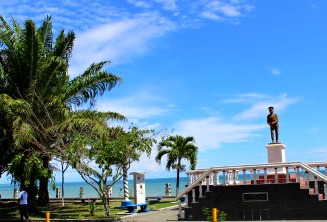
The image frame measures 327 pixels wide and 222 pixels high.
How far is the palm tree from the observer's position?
112ft

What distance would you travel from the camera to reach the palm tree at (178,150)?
3419cm

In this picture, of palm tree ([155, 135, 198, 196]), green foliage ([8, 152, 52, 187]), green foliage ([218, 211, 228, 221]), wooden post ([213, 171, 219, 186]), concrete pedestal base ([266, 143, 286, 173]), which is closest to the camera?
green foliage ([218, 211, 228, 221])

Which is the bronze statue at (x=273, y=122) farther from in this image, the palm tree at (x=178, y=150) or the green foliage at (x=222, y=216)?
the palm tree at (x=178, y=150)

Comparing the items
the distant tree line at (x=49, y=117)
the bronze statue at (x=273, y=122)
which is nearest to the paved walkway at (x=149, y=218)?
the distant tree line at (x=49, y=117)

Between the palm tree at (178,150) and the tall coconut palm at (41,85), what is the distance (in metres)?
9.95

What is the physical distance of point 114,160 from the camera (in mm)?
20172

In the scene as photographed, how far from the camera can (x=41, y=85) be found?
2341 cm

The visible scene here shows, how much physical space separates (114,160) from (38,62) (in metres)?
6.86

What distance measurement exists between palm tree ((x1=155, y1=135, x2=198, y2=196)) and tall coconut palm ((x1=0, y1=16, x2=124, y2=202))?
9.95m

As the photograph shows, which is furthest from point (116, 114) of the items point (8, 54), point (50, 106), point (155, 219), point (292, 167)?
point (292, 167)

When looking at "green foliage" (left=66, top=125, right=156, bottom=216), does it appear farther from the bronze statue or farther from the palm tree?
the palm tree

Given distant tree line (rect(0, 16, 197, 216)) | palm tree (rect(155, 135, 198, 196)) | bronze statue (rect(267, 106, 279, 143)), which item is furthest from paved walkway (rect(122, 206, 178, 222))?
palm tree (rect(155, 135, 198, 196))

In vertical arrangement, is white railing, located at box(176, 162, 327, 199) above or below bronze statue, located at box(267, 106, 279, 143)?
below

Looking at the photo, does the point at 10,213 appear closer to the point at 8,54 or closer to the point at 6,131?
the point at 6,131
